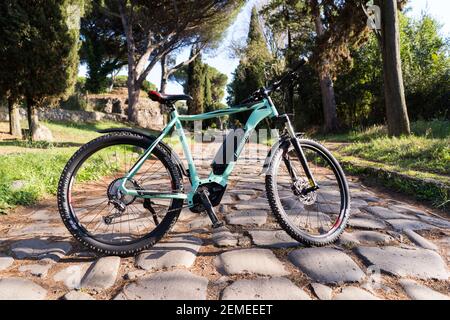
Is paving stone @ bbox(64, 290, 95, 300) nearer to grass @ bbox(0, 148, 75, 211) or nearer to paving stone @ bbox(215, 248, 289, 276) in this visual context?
paving stone @ bbox(215, 248, 289, 276)

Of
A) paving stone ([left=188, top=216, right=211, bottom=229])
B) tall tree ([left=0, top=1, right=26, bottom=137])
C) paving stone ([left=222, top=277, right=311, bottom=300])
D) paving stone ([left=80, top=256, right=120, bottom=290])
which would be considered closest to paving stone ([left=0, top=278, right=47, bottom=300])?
paving stone ([left=80, top=256, right=120, bottom=290])

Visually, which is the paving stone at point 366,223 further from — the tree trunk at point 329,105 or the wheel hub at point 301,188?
the tree trunk at point 329,105

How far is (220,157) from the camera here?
241 cm

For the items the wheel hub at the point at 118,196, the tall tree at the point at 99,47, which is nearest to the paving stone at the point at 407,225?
the wheel hub at the point at 118,196

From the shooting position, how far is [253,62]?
25469 mm

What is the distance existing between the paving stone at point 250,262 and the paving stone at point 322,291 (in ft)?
0.64

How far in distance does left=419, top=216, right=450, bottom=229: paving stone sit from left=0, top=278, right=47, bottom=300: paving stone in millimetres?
2801

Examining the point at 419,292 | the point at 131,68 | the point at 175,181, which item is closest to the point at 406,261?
the point at 419,292

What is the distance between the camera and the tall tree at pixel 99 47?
25172 mm

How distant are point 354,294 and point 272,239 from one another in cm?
79

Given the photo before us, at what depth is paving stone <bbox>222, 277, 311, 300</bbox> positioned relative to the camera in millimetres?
1572

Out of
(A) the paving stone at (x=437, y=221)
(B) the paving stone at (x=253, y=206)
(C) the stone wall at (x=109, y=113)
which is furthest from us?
(C) the stone wall at (x=109, y=113)

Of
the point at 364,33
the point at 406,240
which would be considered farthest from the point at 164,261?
the point at 364,33
